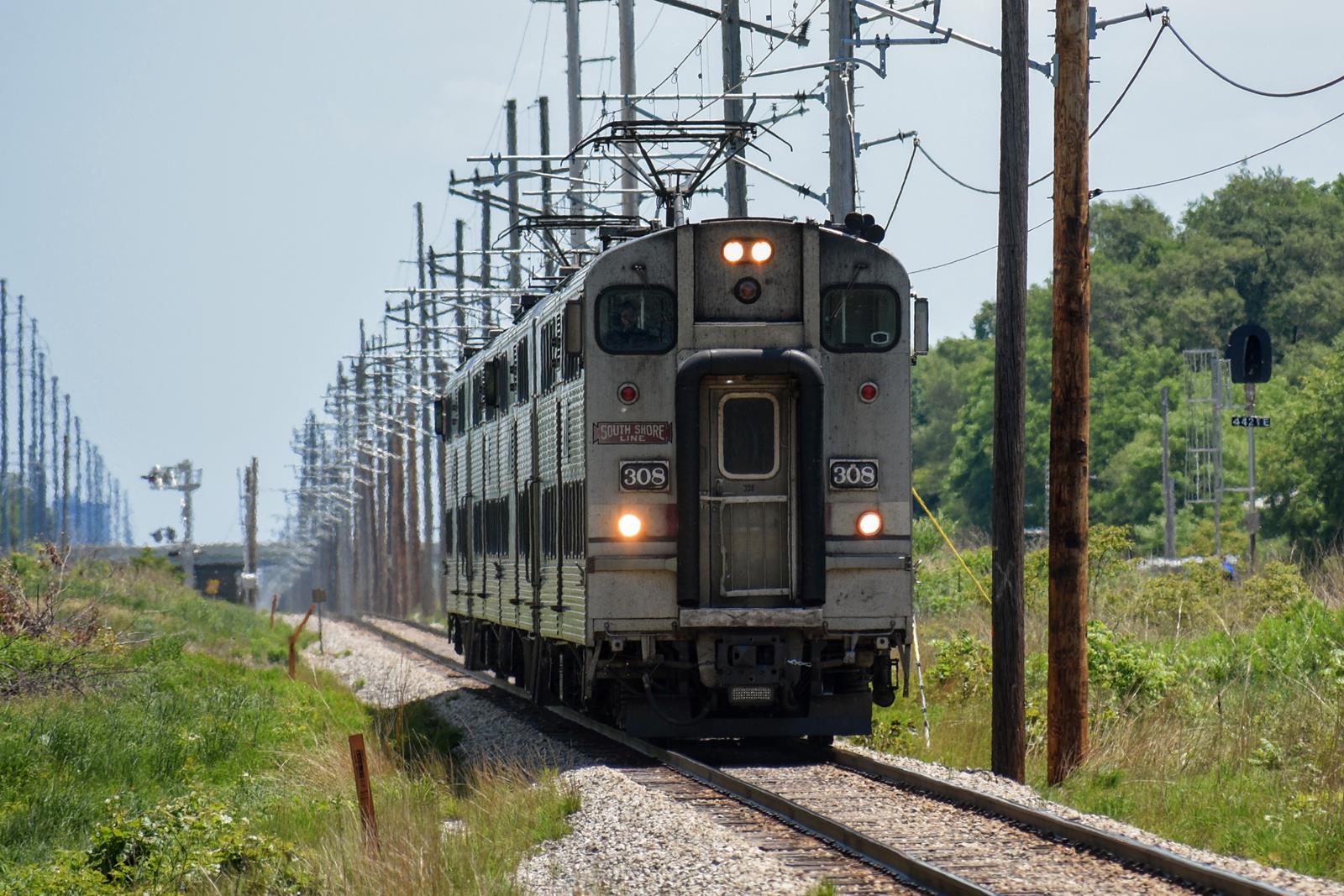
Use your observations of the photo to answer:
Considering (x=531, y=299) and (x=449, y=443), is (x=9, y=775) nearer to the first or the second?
(x=531, y=299)

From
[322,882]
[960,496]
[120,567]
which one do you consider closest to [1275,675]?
[322,882]

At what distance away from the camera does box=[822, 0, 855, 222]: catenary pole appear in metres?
21.0

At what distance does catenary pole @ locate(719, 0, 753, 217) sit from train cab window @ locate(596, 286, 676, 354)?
9.06 metres

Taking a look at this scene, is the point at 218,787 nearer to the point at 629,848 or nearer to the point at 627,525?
the point at 627,525

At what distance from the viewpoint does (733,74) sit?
80.7ft

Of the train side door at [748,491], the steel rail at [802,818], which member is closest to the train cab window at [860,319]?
the train side door at [748,491]

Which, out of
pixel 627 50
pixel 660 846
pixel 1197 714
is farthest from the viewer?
pixel 627 50

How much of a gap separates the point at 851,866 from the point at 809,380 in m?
5.54

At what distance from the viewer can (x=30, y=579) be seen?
33.3 metres

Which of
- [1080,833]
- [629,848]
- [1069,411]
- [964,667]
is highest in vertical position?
[1069,411]

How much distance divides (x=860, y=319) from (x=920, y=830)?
5.39 m

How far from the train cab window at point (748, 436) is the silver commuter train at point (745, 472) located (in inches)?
0.6

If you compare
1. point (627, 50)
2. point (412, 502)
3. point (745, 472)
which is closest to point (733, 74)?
point (627, 50)

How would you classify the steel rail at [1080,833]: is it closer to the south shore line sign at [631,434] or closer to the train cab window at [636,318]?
the south shore line sign at [631,434]
